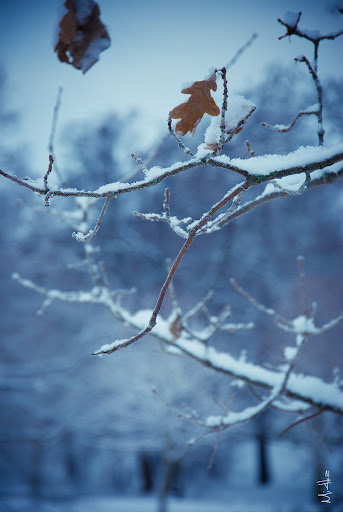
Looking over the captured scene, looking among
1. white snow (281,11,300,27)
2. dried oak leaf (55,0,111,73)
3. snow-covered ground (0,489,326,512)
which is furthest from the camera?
snow-covered ground (0,489,326,512)

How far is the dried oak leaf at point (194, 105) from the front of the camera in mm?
659

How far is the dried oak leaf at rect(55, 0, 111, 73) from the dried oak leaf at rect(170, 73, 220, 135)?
172 mm

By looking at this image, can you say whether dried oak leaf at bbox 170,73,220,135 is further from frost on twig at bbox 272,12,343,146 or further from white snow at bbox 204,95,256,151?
frost on twig at bbox 272,12,343,146

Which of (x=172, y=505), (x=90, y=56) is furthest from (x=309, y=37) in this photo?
(x=172, y=505)

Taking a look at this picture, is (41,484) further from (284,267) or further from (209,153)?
(209,153)

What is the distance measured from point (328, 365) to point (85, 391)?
3.85 meters

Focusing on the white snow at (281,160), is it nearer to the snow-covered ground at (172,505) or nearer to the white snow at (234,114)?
the white snow at (234,114)

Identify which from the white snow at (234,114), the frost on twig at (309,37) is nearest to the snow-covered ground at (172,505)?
the frost on twig at (309,37)

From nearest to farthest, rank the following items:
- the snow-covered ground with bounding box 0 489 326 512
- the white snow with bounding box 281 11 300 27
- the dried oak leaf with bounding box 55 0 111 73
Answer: the dried oak leaf with bounding box 55 0 111 73 → the white snow with bounding box 281 11 300 27 → the snow-covered ground with bounding box 0 489 326 512

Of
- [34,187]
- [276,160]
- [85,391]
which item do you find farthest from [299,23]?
[85,391]

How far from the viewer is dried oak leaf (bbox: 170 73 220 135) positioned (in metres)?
0.66

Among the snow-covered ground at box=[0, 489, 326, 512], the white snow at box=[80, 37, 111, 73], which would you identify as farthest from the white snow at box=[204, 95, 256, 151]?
the snow-covered ground at box=[0, 489, 326, 512]

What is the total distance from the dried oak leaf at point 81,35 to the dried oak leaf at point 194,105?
17cm

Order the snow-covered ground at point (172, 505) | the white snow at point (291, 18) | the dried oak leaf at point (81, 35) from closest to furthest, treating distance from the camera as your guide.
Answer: the dried oak leaf at point (81, 35) < the white snow at point (291, 18) < the snow-covered ground at point (172, 505)
